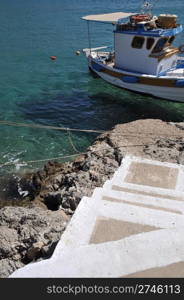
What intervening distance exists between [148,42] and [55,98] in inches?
211

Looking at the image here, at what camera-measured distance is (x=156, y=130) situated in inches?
406

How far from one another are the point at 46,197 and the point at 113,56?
41.1 ft

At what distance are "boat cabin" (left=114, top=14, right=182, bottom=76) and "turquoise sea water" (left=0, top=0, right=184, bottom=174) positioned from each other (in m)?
1.64

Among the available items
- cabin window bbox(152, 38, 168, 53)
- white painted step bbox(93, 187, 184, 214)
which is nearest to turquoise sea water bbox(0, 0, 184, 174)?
cabin window bbox(152, 38, 168, 53)

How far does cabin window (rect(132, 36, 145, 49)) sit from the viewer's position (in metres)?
15.5

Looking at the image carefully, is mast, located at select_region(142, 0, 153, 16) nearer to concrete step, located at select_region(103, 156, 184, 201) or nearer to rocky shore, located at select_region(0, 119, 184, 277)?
rocky shore, located at select_region(0, 119, 184, 277)

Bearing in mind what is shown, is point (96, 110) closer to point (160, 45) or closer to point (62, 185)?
point (160, 45)

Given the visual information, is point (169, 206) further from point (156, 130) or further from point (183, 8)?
point (183, 8)

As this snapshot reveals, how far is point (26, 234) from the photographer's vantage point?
18.8 ft

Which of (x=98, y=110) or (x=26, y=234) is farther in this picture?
(x=98, y=110)

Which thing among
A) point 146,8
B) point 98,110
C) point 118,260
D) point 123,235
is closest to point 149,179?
point 123,235

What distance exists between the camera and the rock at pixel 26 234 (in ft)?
16.9

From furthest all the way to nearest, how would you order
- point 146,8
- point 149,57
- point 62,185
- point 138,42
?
point 146,8 → point 138,42 → point 149,57 → point 62,185

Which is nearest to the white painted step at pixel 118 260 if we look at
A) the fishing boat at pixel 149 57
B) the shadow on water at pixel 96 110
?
the shadow on water at pixel 96 110
